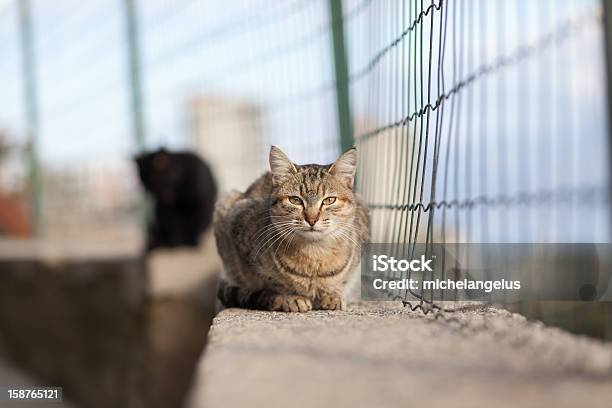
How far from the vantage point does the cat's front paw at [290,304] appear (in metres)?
2.07

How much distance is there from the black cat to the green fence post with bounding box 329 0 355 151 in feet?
5.81

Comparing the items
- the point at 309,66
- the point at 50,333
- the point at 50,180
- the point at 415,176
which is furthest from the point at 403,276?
the point at 50,180

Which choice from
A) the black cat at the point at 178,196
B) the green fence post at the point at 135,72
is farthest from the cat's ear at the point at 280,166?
the green fence post at the point at 135,72

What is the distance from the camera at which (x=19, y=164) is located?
754cm

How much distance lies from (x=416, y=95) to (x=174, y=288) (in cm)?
268

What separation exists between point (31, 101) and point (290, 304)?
584 centimetres

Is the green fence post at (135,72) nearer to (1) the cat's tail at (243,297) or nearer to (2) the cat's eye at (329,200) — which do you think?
(1) the cat's tail at (243,297)

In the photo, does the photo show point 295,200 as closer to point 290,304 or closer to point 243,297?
point 290,304

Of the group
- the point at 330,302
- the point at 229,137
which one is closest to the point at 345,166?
the point at 330,302

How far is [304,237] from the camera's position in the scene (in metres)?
2.09

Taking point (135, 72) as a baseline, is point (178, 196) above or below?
below

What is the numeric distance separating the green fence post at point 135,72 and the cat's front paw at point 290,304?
127 inches

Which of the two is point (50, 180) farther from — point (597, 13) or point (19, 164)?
point (597, 13)

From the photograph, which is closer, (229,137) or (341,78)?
(341,78)
